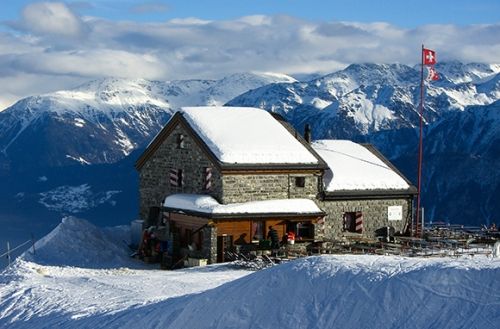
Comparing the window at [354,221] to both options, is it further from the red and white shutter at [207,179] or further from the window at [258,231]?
the red and white shutter at [207,179]

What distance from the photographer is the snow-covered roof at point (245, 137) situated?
42969mm

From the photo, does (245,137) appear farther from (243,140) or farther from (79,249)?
(79,249)

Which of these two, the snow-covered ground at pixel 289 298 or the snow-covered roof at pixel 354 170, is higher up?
the snow-covered roof at pixel 354 170

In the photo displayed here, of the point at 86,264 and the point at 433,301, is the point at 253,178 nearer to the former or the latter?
the point at 86,264

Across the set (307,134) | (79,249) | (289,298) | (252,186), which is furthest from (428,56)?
(289,298)

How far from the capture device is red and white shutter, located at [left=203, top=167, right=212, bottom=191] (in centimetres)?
4312

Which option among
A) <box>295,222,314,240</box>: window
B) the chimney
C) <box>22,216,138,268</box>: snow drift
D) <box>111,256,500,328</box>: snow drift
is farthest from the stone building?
<box>111,256,500,328</box>: snow drift

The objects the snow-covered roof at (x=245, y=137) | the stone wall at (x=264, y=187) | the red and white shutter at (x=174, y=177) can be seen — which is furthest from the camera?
the red and white shutter at (x=174, y=177)

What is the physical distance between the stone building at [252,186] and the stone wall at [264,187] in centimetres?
5

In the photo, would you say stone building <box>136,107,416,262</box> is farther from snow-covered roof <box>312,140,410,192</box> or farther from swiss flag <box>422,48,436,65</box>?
swiss flag <box>422,48,436,65</box>

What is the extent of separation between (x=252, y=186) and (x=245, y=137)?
2.84 metres

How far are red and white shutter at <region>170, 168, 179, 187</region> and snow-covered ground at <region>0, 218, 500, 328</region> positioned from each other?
1174cm

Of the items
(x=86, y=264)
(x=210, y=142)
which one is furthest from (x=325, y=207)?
(x=86, y=264)

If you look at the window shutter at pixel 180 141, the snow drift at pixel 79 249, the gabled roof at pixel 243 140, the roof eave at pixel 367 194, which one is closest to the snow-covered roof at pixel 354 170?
the roof eave at pixel 367 194
